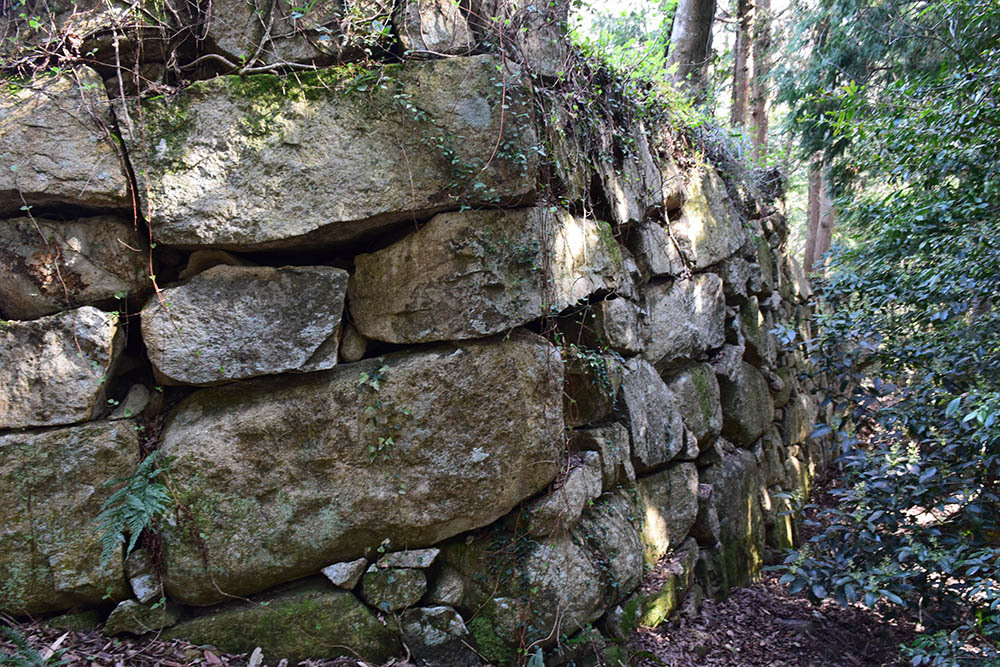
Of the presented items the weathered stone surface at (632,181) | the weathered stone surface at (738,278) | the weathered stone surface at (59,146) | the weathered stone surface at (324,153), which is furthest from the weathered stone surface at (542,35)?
the weathered stone surface at (738,278)

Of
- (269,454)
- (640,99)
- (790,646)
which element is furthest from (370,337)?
(790,646)

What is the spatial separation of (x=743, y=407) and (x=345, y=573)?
3.94 m

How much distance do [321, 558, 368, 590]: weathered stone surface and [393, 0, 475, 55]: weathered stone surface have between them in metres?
2.61

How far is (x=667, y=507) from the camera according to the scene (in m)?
4.04

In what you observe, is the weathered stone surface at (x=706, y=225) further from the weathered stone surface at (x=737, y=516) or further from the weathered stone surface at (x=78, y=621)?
the weathered stone surface at (x=78, y=621)

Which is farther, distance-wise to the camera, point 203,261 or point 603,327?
point 603,327

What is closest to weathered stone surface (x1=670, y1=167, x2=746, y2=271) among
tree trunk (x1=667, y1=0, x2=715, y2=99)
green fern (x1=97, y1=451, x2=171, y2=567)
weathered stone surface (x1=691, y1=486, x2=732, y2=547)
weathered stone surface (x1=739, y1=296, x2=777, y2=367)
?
weathered stone surface (x1=739, y1=296, x2=777, y2=367)

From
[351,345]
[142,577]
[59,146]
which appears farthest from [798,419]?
[59,146]

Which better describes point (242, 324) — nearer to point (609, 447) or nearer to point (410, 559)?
point (410, 559)

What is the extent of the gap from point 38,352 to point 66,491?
63 centimetres

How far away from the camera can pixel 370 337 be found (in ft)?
9.79

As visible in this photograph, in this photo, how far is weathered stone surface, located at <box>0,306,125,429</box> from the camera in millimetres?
2508

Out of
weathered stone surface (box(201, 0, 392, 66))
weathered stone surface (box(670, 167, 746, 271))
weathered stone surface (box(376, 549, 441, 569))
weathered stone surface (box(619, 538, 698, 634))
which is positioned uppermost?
weathered stone surface (box(201, 0, 392, 66))

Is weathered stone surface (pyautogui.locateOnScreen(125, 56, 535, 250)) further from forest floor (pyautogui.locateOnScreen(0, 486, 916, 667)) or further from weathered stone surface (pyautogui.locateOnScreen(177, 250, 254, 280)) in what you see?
forest floor (pyautogui.locateOnScreen(0, 486, 916, 667))
